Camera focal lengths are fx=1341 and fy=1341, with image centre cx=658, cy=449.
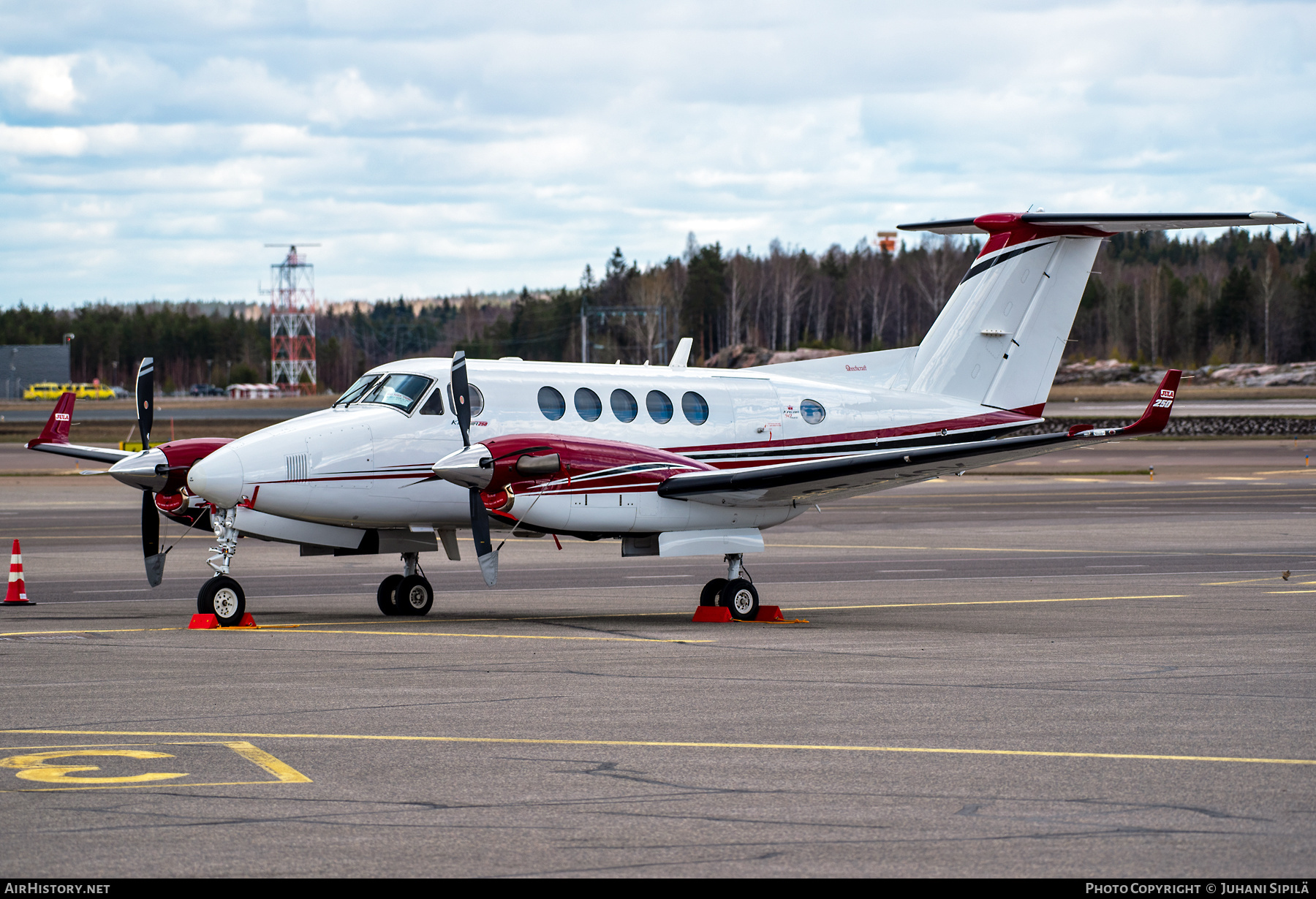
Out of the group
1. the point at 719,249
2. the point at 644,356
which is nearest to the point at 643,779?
the point at 644,356

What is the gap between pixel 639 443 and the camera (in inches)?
732

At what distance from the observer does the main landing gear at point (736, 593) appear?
17641 mm

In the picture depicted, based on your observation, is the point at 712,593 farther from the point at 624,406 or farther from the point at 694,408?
the point at 624,406

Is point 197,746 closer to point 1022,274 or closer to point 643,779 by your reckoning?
point 643,779

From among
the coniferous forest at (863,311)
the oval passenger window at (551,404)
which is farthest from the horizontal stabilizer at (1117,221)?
the coniferous forest at (863,311)

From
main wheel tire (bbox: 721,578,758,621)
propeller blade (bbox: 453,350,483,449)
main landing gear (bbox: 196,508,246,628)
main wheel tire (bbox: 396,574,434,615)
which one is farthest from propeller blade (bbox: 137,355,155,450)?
main wheel tire (bbox: 721,578,758,621)

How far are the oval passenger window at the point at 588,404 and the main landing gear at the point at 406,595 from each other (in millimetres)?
3084

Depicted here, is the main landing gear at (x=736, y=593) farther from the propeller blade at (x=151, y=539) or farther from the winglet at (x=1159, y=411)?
the propeller blade at (x=151, y=539)

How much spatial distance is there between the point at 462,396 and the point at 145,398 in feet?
15.1

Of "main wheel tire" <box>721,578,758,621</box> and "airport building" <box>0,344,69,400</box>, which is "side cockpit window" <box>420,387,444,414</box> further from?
"airport building" <box>0,344,69,400</box>

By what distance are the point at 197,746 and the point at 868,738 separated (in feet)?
15.6

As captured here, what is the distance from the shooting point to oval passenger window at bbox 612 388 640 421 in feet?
61.0

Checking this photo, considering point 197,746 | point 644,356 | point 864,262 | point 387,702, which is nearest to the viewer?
point 197,746

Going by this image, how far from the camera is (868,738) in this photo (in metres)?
9.68
